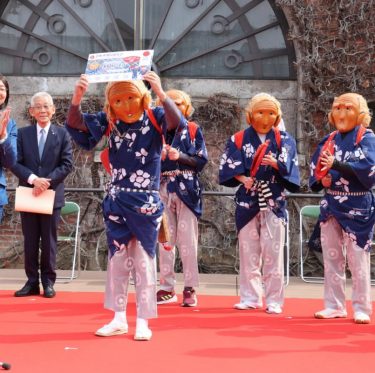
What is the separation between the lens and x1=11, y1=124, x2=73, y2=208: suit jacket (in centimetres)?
599

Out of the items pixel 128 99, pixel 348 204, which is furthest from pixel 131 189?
pixel 348 204

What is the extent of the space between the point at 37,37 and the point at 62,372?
664 centimetres

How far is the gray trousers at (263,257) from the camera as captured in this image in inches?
208

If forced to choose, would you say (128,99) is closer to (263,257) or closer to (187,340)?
(187,340)

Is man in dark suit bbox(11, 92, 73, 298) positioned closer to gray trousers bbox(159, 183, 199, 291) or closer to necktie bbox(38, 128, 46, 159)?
necktie bbox(38, 128, 46, 159)

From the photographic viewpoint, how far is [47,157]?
→ 6.00 metres

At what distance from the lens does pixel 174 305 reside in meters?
5.59

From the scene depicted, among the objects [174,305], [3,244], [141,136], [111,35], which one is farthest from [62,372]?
[111,35]

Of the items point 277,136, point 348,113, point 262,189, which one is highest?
point 348,113

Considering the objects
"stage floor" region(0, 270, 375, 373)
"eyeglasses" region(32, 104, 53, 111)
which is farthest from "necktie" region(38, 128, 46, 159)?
"stage floor" region(0, 270, 375, 373)

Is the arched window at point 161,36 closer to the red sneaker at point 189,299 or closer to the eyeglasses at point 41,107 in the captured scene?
the eyeglasses at point 41,107

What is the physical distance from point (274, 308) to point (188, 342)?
128 centimetres

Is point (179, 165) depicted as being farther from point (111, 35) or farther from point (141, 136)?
point (111, 35)

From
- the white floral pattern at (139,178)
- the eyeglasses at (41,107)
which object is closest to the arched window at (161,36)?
the eyeglasses at (41,107)
